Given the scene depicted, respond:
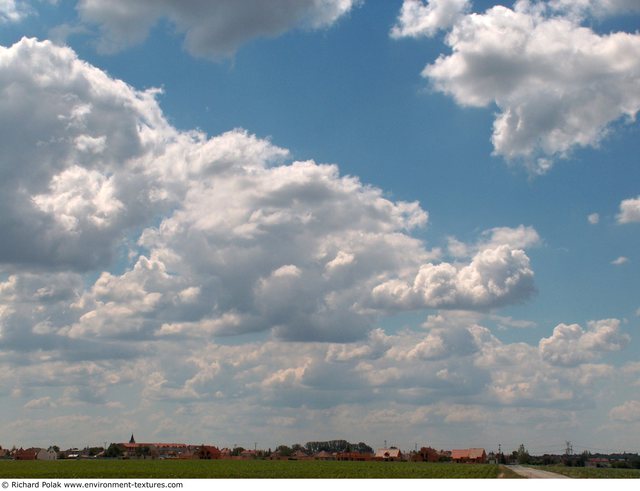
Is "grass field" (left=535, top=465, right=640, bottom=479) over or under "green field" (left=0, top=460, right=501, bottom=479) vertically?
under

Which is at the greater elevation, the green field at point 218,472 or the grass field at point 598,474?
the green field at point 218,472

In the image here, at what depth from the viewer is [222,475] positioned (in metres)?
96.6

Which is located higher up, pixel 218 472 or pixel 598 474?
pixel 218 472

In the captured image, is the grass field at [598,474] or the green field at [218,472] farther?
the grass field at [598,474]

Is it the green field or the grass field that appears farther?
the grass field
